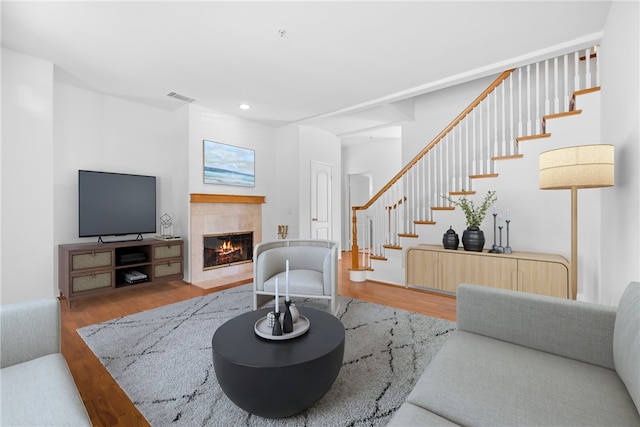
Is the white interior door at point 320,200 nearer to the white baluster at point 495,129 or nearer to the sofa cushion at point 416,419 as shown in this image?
the white baluster at point 495,129

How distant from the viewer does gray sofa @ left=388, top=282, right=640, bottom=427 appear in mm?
989

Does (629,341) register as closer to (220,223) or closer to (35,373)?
(35,373)

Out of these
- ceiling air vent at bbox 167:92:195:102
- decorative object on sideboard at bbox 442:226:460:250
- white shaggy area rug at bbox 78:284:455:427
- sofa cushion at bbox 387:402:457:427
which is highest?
ceiling air vent at bbox 167:92:195:102

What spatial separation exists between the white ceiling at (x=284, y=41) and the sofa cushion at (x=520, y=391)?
8.05 ft

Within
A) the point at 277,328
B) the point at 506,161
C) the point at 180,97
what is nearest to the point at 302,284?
the point at 277,328

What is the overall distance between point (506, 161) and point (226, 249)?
424 cm

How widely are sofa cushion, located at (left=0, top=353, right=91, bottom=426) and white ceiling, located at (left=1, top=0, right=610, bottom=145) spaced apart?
245 centimetres

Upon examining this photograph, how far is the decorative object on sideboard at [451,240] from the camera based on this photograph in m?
3.68

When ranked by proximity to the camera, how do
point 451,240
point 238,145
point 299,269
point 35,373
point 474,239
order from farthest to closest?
point 238,145 < point 451,240 < point 474,239 < point 299,269 < point 35,373

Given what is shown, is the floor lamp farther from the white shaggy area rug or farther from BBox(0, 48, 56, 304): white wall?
BBox(0, 48, 56, 304): white wall

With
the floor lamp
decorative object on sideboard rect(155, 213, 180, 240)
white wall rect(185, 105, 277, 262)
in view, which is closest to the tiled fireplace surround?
white wall rect(185, 105, 277, 262)

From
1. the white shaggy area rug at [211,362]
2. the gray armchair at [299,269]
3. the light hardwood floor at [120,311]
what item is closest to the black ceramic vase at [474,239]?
the light hardwood floor at [120,311]

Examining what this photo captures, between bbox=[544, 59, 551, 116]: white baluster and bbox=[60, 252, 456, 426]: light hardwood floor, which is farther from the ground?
bbox=[544, 59, 551, 116]: white baluster

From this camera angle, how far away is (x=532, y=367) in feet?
4.13
